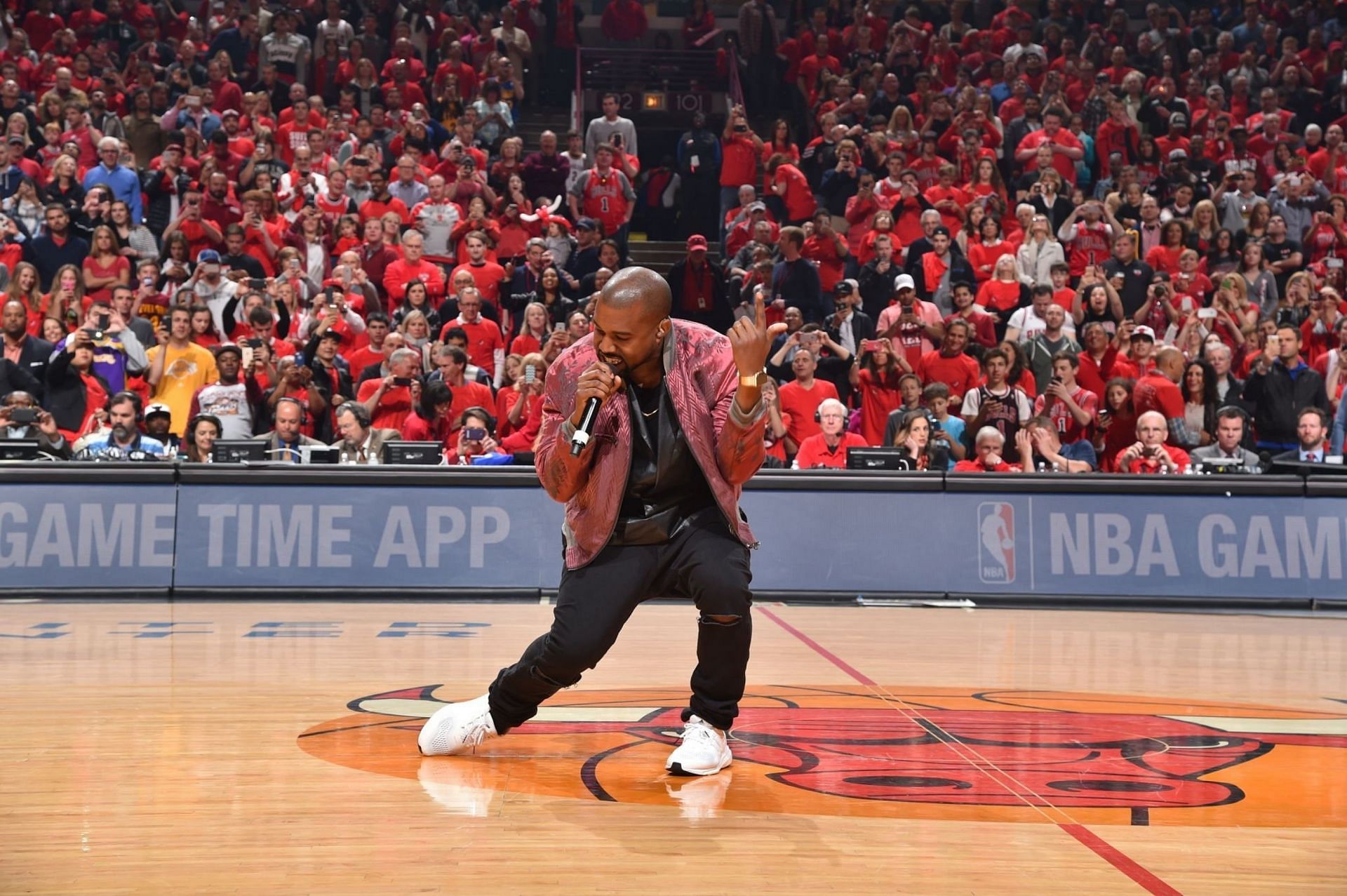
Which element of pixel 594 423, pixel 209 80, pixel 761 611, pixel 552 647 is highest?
pixel 209 80

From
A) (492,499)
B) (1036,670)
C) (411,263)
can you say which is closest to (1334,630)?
(1036,670)

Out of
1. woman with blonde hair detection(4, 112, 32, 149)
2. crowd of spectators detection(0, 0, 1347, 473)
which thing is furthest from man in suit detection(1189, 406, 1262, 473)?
woman with blonde hair detection(4, 112, 32, 149)

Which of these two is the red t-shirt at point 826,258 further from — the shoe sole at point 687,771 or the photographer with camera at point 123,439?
the shoe sole at point 687,771

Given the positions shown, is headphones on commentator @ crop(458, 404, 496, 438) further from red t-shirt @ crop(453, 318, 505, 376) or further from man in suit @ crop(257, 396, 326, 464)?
red t-shirt @ crop(453, 318, 505, 376)

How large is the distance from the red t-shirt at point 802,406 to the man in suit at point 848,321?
1704 mm

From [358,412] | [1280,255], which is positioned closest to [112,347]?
[358,412]

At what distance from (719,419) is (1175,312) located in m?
11.9

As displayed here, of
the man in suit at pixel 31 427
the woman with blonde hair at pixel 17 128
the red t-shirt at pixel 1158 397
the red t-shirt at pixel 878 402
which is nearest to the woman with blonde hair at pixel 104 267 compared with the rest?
the woman with blonde hair at pixel 17 128

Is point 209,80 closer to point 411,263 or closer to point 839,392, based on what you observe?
point 411,263

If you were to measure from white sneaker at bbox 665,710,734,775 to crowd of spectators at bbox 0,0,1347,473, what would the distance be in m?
7.03

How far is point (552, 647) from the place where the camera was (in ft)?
16.9

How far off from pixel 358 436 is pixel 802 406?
13.4 feet

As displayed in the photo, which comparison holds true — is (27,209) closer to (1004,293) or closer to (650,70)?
(650,70)

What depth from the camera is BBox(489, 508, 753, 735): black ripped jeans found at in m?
5.12
